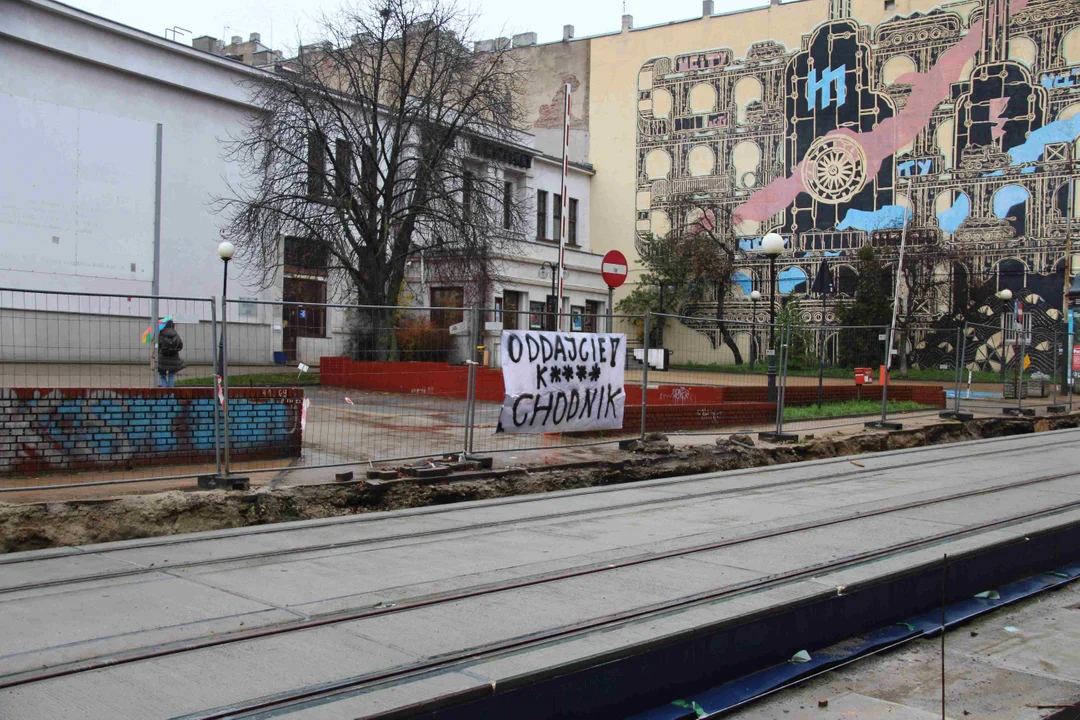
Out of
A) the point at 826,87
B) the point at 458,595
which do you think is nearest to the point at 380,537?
the point at 458,595

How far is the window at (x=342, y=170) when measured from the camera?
28.7 meters

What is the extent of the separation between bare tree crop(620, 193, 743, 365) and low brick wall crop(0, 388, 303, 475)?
35.3 m

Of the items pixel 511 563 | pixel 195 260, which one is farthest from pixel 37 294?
pixel 195 260

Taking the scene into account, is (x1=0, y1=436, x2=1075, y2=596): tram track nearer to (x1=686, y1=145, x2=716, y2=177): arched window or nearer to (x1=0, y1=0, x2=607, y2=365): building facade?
(x1=0, y1=0, x2=607, y2=365): building facade

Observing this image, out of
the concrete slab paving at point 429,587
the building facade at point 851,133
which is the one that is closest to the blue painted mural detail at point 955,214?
the building facade at point 851,133

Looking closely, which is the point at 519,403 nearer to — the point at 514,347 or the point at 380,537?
the point at 514,347

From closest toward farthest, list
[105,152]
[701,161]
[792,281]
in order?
[105,152] < [792,281] < [701,161]

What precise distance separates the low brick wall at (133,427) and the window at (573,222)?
39.3m

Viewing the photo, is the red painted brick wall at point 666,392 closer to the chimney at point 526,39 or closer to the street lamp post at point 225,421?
the street lamp post at point 225,421

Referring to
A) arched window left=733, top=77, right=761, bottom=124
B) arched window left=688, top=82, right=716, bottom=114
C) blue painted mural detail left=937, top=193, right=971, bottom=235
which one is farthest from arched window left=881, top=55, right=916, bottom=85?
arched window left=688, top=82, right=716, bottom=114

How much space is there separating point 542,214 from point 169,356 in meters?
36.3

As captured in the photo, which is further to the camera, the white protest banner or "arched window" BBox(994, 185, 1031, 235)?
"arched window" BBox(994, 185, 1031, 235)

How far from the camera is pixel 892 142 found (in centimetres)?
4284

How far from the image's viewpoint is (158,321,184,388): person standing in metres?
11.4
